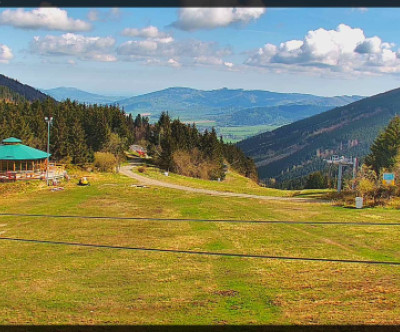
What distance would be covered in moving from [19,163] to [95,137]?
2257cm

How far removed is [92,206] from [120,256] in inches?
518

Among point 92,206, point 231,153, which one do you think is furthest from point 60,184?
point 231,153

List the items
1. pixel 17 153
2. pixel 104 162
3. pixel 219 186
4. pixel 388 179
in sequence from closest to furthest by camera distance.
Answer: pixel 388 179 → pixel 17 153 → pixel 219 186 → pixel 104 162

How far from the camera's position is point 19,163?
3816 centimetres

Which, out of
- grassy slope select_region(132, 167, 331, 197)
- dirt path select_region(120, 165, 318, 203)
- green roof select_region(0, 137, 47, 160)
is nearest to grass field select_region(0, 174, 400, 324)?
dirt path select_region(120, 165, 318, 203)

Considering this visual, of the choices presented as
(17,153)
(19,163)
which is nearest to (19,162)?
(19,163)

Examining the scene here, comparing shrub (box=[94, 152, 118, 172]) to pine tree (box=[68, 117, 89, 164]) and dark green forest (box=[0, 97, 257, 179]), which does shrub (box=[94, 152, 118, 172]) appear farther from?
dark green forest (box=[0, 97, 257, 179])

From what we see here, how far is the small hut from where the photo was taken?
37031 millimetres

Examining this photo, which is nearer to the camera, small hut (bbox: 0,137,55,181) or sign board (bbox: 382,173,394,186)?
sign board (bbox: 382,173,394,186)

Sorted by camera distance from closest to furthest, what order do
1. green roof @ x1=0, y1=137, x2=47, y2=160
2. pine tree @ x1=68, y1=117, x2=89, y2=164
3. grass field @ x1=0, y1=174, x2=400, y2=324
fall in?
grass field @ x1=0, y1=174, x2=400, y2=324
green roof @ x1=0, y1=137, x2=47, y2=160
pine tree @ x1=68, y1=117, x2=89, y2=164

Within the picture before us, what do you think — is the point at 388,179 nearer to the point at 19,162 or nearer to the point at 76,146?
the point at 19,162

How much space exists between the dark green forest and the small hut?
11.0 m

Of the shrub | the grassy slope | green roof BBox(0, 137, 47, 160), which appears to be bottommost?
the grassy slope

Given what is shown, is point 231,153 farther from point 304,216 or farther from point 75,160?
point 304,216
